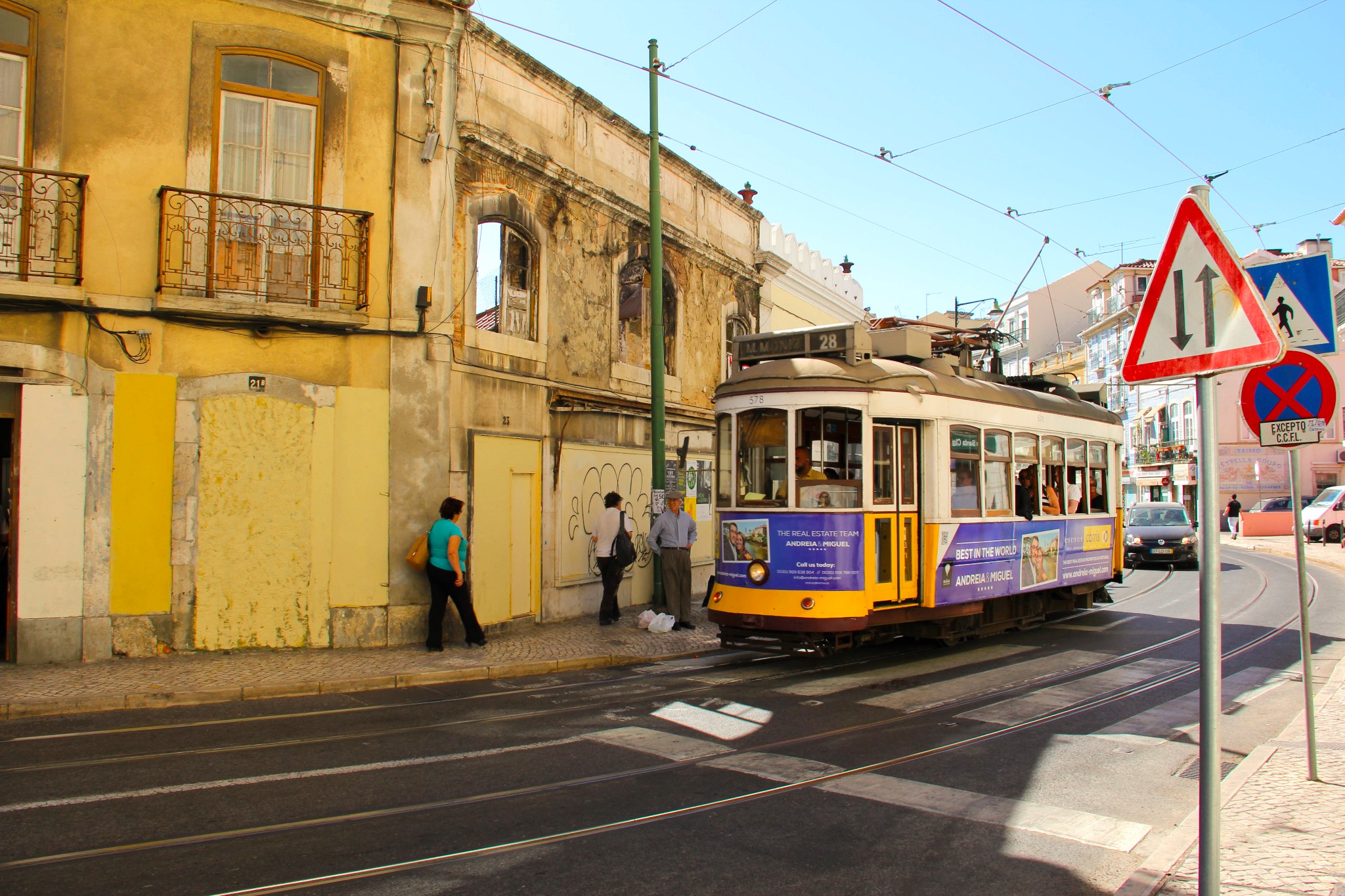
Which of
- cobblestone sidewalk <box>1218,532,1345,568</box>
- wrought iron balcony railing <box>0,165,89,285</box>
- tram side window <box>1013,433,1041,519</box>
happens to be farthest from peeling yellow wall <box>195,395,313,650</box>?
cobblestone sidewalk <box>1218,532,1345,568</box>

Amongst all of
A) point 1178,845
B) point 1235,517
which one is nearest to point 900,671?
point 1178,845

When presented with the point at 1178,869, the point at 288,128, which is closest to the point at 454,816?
the point at 1178,869

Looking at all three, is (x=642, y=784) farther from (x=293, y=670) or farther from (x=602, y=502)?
(x=602, y=502)

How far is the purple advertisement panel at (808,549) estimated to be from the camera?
9.46 m

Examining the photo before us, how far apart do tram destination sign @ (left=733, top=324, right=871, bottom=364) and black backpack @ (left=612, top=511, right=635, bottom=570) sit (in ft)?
11.6

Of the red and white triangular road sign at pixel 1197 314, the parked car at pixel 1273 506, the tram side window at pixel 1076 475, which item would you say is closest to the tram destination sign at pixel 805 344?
the tram side window at pixel 1076 475

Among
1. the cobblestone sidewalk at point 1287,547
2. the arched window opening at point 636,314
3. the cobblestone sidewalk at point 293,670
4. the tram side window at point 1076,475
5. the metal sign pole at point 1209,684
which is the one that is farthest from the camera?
the cobblestone sidewalk at point 1287,547

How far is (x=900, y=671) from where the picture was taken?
981 cm

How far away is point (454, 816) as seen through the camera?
5184 millimetres

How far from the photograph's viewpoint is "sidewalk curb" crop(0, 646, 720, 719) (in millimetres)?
7855

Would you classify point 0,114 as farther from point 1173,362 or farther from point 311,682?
point 1173,362

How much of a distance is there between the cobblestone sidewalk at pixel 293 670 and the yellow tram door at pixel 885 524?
104 inches

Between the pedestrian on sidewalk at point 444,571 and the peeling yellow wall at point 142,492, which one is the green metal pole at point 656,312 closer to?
the pedestrian on sidewalk at point 444,571

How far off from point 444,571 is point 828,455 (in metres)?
4.69
